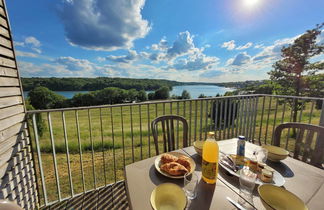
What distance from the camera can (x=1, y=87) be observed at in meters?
1.46

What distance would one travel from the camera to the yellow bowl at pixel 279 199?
628 millimetres

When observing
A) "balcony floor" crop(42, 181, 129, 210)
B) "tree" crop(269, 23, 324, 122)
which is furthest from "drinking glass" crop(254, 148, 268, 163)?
"tree" crop(269, 23, 324, 122)

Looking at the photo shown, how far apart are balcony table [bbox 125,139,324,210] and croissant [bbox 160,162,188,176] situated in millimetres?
46

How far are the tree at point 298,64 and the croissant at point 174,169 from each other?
7616mm

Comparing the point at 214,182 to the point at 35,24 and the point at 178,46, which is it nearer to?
the point at 178,46

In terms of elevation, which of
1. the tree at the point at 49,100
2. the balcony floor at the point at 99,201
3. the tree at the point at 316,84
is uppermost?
the tree at the point at 316,84

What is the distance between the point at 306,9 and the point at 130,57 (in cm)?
1288

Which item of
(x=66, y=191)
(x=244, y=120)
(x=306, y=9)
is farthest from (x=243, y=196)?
(x=306, y=9)

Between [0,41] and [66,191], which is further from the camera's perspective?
[66,191]

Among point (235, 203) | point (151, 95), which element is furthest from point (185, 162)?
point (151, 95)

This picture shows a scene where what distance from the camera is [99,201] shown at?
1912 mm

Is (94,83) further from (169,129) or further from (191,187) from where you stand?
(191,187)

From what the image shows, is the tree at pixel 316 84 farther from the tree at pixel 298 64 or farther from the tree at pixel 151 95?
the tree at pixel 151 95

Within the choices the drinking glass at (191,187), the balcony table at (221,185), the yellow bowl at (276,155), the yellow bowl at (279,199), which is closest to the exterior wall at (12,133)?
the balcony table at (221,185)
